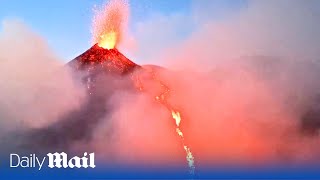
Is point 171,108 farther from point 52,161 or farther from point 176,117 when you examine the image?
point 52,161

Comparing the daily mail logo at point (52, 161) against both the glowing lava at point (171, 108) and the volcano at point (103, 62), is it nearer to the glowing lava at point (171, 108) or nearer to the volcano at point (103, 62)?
the glowing lava at point (171, 108)

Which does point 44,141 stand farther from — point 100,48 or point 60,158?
point 100,48

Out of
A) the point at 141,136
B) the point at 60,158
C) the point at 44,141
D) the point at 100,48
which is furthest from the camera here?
the point at 100,48

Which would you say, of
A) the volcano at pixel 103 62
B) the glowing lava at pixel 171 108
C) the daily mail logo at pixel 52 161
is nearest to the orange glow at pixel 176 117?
the glowing lava at pixel 171 108

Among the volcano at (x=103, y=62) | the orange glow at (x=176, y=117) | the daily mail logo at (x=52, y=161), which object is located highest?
the volcano at (x=103, y=62)

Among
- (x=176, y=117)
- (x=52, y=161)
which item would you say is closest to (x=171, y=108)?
(x=176, y=117)

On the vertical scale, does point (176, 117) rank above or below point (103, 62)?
below

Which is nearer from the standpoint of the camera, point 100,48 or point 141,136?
point 141,136

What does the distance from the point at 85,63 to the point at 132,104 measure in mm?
4171

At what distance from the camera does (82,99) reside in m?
26.1

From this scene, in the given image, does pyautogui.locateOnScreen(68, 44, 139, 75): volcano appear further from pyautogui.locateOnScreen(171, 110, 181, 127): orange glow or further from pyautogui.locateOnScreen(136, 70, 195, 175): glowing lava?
pyautogui.locateOnScreen(171, 110, 181, 127): orange glow

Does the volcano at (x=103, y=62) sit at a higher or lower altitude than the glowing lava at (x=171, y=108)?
higher

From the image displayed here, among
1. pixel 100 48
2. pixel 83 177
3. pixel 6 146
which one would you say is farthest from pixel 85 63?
pixel 83 177

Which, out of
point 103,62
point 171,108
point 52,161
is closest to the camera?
point 52,161
